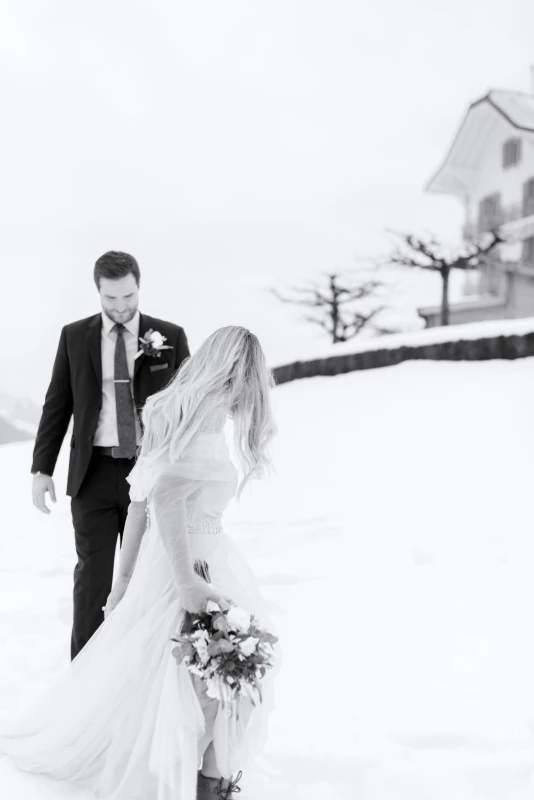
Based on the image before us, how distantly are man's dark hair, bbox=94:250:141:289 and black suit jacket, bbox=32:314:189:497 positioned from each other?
198 millimetres

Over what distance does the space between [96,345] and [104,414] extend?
0.23 m

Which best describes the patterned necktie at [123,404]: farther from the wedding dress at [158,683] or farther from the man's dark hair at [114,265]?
the wedding dress at [158,683]

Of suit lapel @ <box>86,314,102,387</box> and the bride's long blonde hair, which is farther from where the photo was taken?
suit lapel @ <box>86,314,102,387</box>

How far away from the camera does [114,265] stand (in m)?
2.45

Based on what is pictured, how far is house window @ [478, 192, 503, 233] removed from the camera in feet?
47.1

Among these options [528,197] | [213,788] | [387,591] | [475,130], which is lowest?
[387,591]

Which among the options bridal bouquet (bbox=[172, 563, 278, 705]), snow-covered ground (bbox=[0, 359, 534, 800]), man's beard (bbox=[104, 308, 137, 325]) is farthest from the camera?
man's beard (bbox=[104, 308, 137, 325])

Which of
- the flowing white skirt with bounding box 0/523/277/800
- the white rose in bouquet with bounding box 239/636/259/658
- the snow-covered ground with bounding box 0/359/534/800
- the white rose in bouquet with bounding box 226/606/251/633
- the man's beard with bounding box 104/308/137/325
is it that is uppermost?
the man's beard with bounding box 104/308/137/325

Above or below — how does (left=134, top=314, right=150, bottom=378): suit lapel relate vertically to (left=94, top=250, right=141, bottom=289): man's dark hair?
below

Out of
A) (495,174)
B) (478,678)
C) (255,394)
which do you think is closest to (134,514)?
(255,394)

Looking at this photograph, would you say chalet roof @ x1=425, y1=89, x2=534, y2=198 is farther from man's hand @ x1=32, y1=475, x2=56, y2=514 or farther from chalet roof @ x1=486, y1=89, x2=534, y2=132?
man's hand @ x1=32, y1=475, x2=56, y2=514

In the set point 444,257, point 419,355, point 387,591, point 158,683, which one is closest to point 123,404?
point 158,683

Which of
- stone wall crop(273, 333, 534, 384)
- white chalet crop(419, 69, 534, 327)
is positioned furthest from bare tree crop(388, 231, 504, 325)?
stone wall crop(273, 333, 534, 384)

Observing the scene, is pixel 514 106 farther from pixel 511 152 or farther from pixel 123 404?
pixel 123 404
